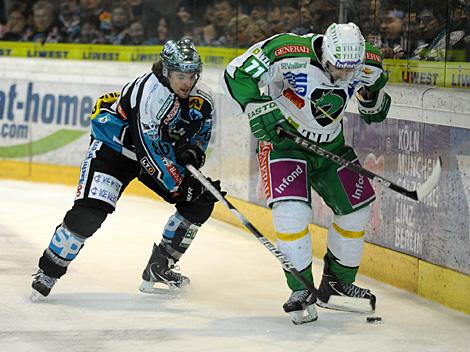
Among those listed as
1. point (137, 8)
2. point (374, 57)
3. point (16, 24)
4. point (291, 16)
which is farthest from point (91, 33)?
point (374, 57)

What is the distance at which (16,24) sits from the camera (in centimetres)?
1066

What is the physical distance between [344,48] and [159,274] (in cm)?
161

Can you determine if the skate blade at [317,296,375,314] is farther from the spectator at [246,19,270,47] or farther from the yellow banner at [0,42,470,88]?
the spectator at [246,19,270,47]

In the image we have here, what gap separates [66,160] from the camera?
9.64 m

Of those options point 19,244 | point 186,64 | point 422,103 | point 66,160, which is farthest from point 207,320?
point 66,160

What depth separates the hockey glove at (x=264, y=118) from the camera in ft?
16.7

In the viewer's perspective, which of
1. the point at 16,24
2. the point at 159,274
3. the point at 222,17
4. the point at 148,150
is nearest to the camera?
the point at 148,150

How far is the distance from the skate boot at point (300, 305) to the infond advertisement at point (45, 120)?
457 centimetres

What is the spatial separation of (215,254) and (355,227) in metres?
1.83

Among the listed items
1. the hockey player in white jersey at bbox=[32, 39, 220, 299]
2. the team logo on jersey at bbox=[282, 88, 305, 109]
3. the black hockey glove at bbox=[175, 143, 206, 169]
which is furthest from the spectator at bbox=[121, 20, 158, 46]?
the team logo on jersey at bbox=[282, 88, 305, 109]

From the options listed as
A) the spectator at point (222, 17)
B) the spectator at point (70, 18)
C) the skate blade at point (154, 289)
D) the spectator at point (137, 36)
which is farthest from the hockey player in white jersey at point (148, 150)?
the spectator at point (70, 18)

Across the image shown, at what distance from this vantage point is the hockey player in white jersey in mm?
5391

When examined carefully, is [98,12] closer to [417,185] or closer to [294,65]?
[417,185]

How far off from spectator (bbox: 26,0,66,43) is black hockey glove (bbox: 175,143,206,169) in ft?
16.5
